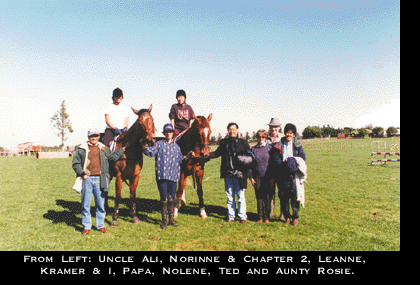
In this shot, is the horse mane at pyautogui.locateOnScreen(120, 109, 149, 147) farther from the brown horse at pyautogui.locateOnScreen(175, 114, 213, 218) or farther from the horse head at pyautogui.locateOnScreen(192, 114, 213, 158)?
the horse head at pyautogui.locateOnScreen(192, 114, 213, 158)

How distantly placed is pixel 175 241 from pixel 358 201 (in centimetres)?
691

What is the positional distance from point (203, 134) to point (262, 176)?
1.90 metres

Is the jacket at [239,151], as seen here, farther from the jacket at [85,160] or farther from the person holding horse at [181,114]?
the jacket at [85,160]

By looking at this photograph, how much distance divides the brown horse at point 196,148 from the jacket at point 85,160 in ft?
5.56

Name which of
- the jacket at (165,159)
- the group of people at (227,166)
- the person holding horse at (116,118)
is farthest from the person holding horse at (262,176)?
the person holding horse at (116,118)

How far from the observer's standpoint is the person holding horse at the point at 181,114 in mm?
7273

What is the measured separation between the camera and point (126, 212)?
7645 millimetres

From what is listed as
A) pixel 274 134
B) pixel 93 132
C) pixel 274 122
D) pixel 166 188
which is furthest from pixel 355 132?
pixel 93 132

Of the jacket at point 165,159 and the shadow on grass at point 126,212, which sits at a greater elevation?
the jacket at point 165,159

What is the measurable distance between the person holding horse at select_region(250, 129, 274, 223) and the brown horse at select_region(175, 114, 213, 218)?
54.4 inches

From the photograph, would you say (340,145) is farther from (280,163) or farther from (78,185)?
(78,185)
